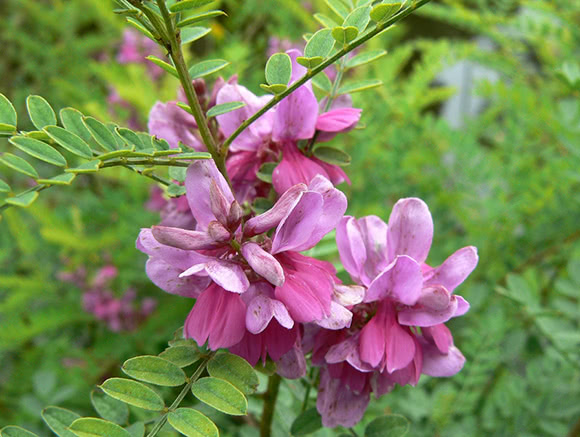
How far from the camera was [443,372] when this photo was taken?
508 mm

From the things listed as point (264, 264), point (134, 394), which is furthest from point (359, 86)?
point (134, 394)

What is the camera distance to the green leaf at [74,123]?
1.59 feet

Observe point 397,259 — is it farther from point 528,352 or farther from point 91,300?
point 91,300

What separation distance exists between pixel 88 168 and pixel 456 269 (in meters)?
0.30

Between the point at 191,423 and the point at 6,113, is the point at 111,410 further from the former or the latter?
the point at 6,113

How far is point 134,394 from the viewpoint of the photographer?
0.45m

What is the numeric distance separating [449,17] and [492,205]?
533mm

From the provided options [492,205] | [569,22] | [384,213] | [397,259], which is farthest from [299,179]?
[569,22]

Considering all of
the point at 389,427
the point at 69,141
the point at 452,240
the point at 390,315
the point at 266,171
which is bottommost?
the point at 452,240

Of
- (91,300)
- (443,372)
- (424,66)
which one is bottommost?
(91,300)

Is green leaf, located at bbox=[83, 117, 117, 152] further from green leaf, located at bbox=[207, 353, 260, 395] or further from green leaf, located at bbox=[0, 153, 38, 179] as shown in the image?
green leaf, located at bbox=[207, 353, 260, 395]

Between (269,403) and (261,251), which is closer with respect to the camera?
(261,251)

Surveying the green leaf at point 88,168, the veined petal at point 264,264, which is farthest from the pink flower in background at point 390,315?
the green leaf at point 88,168

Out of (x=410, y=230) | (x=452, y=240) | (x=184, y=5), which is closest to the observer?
(x=184, y=5)
